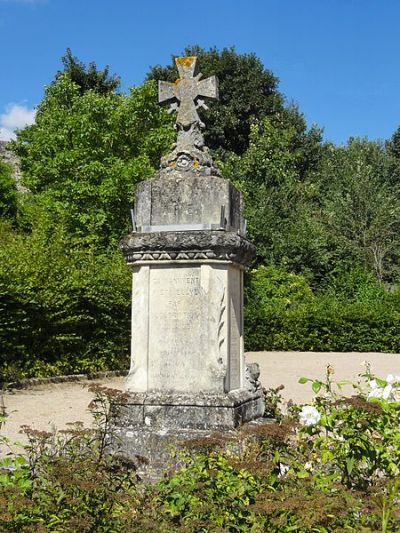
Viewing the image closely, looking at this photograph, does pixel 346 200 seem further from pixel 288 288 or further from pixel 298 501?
pixel 298 501

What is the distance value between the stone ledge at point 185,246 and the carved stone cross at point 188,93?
111cm

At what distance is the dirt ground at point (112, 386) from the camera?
9.85m

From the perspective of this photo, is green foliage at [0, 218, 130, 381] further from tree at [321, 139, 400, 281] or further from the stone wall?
tree at [321, 139, 400, 281]

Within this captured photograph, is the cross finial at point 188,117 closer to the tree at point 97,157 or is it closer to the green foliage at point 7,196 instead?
the tree at point 97,157

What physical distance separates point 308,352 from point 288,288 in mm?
4961

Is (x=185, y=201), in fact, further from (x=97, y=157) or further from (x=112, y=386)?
(x=97, y=157)

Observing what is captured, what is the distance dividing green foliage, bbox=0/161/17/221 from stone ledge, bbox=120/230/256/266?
20615mm

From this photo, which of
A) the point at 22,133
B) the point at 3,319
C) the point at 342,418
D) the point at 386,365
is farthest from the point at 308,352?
the point at 342,418

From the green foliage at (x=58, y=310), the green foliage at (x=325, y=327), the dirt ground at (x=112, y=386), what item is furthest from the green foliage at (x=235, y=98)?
the green foliage at (x=58, y=310)

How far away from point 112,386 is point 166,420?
8.56 meters

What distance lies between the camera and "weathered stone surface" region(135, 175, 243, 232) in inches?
224

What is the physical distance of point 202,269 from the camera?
5570 millimetres

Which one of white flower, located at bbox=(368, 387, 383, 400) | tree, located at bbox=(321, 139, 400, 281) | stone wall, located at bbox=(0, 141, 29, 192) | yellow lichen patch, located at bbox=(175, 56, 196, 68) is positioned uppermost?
stone wall, located at bbox=(0, 141, 29, 192)

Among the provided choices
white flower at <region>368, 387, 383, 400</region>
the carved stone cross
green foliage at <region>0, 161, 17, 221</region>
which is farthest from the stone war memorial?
green foliage at <region>0, 161, 17, 221</region>
